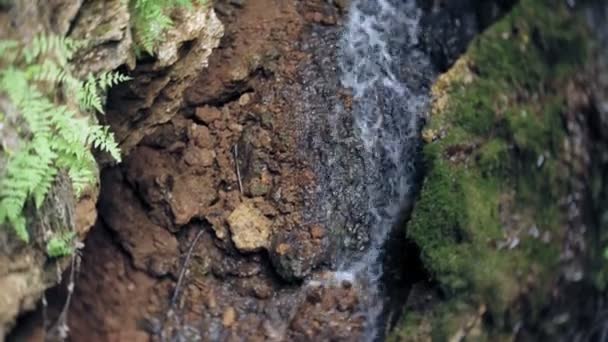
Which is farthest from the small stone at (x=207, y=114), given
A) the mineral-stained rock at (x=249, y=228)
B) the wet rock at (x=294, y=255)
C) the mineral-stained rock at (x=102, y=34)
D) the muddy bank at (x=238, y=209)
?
the mineral-stained rock at (x=102, y=34)

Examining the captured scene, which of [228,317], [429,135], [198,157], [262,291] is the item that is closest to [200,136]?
[198,157]

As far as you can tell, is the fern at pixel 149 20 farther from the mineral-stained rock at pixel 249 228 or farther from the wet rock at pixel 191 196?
the mineral-stained rock at pixel 249 228

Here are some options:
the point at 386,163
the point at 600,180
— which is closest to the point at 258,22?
the point at 386,163

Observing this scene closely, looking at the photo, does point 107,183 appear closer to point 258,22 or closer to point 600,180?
point 258,22

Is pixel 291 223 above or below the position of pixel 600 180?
below

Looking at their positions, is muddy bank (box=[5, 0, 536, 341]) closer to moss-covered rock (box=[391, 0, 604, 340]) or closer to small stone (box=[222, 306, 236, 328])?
small stone (box=[222, 306, 236, 328])

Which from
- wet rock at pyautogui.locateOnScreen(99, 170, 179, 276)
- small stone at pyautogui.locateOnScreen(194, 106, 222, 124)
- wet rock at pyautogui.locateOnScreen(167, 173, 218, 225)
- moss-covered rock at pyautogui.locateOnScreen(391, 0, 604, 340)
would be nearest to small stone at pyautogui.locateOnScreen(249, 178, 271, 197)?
wet rock at pyautogui.locateOnScreen(167, 173, 218, 225)
